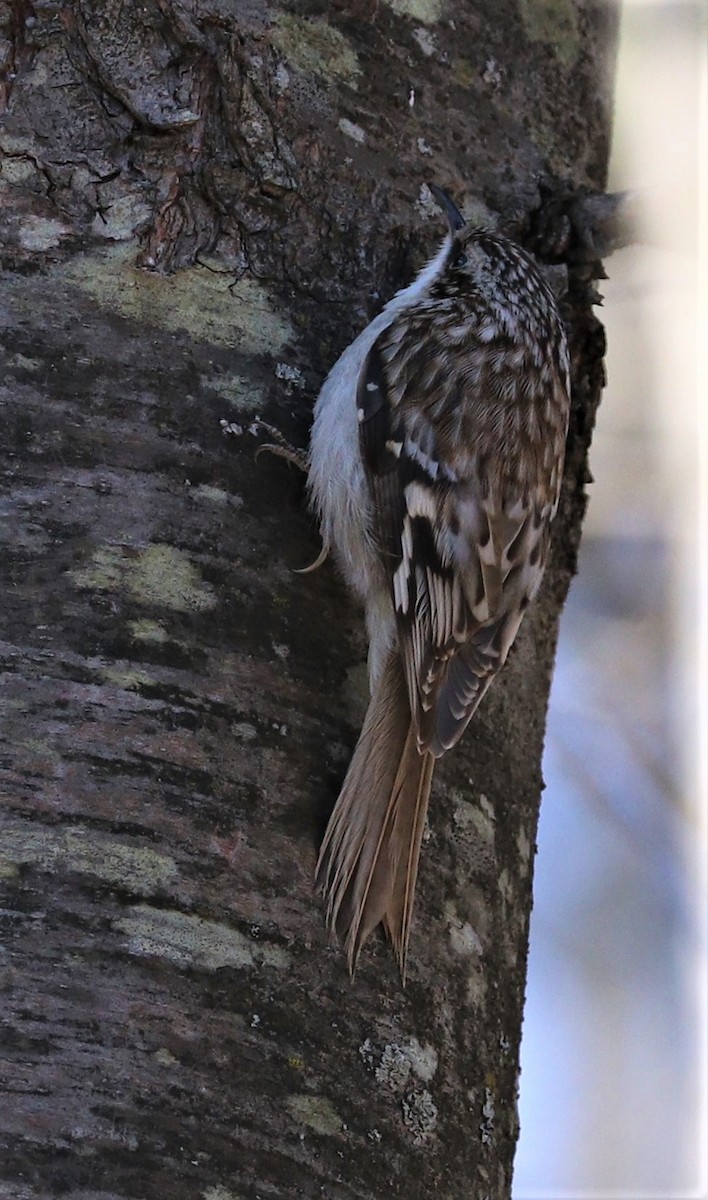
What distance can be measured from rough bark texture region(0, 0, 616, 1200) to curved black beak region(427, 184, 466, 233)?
0.02 meters

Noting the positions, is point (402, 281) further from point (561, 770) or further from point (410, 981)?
point (561, 770)

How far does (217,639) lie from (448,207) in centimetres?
64

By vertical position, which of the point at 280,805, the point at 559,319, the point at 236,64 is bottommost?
the point at 280,805

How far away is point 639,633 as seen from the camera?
3.73 m

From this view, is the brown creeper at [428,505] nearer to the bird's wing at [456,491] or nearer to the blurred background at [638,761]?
the bird's wing at [456,491]

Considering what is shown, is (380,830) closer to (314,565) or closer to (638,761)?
(314,565)

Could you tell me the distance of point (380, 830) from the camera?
1499mm

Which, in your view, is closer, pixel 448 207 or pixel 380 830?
pixel 380 830

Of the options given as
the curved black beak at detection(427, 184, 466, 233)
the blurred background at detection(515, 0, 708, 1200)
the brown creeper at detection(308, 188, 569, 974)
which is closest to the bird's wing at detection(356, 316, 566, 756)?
the brown creeper at detection(308, 188, 569, 974)

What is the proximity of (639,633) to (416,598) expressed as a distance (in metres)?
2.06

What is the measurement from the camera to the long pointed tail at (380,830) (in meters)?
1.33

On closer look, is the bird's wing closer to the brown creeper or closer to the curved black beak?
the brown creeper

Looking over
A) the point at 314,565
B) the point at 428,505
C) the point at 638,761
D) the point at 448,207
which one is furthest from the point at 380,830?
the point at 638,761

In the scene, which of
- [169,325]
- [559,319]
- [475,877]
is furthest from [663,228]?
[475,877]
